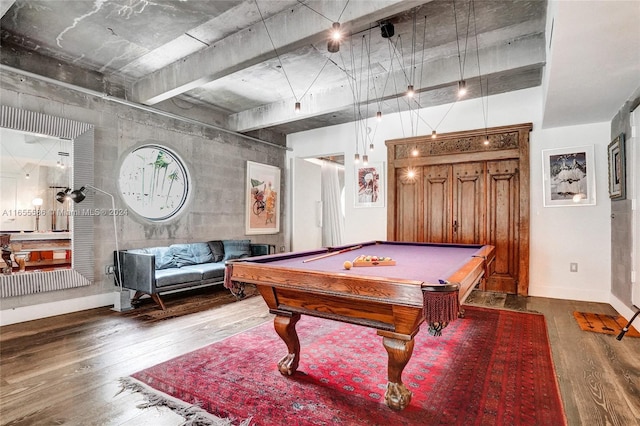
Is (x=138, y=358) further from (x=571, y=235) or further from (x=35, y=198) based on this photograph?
(x=571, y=235)

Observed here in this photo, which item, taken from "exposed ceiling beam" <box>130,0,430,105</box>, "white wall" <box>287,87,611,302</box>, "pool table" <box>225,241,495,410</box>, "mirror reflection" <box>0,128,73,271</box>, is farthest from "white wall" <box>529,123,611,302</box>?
"mirror reflection" <box>0,128,73,271</box>

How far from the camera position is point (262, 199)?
22.1ft

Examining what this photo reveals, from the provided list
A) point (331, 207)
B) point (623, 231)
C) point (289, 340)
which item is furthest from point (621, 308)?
point (331, 207)

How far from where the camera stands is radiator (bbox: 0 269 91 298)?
11.5 feet

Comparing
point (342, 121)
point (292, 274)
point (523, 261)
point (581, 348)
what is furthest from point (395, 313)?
point (342, 121)

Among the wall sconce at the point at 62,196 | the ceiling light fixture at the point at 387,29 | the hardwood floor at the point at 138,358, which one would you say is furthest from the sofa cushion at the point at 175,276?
the ceiling light fixture at the point at 387,29

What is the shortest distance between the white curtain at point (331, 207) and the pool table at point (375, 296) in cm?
634

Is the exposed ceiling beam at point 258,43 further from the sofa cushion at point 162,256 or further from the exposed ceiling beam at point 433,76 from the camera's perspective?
the sofa cushion at point 162,256

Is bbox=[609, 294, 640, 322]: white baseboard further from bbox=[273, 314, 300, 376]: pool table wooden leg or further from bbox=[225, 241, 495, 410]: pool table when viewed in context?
bbox=[273, 314, 300, 376]: pool table wooden leg

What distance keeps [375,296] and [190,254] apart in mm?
4078

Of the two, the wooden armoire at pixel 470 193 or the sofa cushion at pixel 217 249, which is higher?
the wooden armoire at pixel 470 193

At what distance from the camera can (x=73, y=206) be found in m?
4.02

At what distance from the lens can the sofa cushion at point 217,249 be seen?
5.44 metres

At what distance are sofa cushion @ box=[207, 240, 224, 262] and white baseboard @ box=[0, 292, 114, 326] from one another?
1.53 meters
